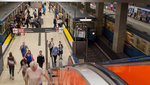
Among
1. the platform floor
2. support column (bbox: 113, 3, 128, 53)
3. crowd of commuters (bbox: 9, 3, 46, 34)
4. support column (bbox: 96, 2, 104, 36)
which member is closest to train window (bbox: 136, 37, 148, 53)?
support column (bbox: 113, 3, 128, 53)

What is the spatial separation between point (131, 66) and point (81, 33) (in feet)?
31.1

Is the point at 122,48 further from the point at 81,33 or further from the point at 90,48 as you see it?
the point at 81,33

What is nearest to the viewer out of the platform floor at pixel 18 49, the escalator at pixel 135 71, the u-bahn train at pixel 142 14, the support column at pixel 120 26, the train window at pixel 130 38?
the escalator at pixel 135 71

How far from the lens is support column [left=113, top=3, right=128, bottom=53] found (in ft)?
51.5

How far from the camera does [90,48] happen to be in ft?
58.4

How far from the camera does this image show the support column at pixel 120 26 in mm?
15695

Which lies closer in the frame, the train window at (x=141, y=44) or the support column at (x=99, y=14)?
the train window at (x=141, y=44)

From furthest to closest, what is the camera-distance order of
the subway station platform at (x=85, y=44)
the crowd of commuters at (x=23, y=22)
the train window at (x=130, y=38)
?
the crowd of commuters at (x=23, y=22) < the train window at (x=130, y=38) < the subway station platform at (x=85, y=44)

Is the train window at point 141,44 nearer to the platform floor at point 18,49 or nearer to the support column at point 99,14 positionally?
the platform floor at point 18,49

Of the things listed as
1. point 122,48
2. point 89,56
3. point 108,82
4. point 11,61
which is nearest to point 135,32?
point 122,48

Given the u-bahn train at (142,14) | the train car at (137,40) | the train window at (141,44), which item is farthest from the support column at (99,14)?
the train window at (141,44)

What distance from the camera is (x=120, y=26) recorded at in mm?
16016

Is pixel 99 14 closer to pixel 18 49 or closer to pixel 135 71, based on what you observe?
pixel 18 49

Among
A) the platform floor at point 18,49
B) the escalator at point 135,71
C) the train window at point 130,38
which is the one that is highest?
the escalator at point 135,71
